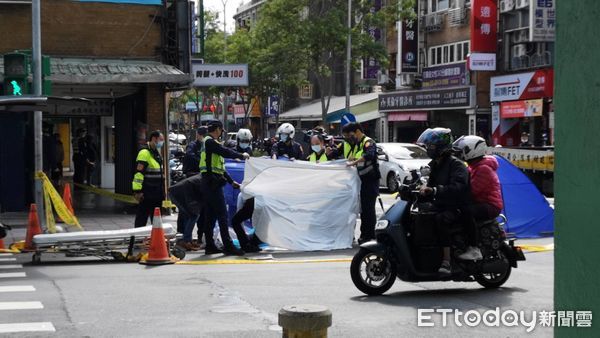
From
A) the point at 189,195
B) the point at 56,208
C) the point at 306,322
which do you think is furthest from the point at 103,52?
the point at 306,322

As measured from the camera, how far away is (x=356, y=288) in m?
9.84

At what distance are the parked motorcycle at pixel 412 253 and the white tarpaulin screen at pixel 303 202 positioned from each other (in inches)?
168

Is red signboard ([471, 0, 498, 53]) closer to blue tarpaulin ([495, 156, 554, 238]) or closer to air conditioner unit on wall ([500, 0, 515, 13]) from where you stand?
air conditioner unit on wall ([500, 0, 515, 13])

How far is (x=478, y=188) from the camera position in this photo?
9.76m

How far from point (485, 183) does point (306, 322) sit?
5710 mm

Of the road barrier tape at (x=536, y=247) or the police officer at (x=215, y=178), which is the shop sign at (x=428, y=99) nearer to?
the road barrier tape at (x=536, y=247)

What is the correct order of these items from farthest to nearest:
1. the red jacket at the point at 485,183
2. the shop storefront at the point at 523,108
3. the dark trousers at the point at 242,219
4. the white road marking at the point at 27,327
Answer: the shop storefront at the point at 523,108
the dark trousers at the point at 242,219
the red jacket at the point at 485,183
the white road marking at the point at 27,327

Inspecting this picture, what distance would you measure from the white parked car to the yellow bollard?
23705mm

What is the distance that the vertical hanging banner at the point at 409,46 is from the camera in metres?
48.9

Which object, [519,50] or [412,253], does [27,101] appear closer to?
[412,253]

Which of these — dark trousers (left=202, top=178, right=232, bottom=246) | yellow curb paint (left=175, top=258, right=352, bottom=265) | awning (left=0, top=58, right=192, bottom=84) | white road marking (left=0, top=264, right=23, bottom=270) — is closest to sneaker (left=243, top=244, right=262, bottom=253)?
dark trousers (left=202, top=178, right=232, bottom=246)

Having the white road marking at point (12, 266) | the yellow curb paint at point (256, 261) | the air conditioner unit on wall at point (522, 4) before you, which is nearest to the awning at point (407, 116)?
the air conditioner unit on wall at point (522, 4)

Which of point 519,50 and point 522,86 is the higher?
point 519,50

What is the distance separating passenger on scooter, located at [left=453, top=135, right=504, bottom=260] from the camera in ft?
31.0
